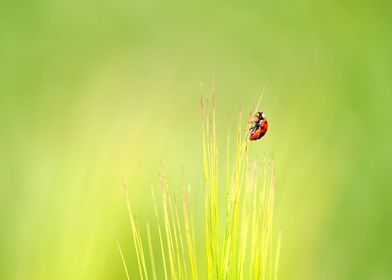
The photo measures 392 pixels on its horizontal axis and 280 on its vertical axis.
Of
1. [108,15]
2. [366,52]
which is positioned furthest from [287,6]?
[108,15]

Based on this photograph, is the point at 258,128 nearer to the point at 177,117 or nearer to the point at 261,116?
the point at 261,116

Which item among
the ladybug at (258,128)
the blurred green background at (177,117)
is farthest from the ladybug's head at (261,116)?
the blurred green background at (177,117)

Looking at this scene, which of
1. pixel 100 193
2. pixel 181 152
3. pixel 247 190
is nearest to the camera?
pixel 247 190

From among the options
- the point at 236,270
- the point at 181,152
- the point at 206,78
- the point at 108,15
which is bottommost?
the point at 236,270

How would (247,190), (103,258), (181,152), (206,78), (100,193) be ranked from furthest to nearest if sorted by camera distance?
(206,78) → (181,152) → (100,193) → (103,258) → (247,190)

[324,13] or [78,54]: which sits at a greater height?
[324,13]

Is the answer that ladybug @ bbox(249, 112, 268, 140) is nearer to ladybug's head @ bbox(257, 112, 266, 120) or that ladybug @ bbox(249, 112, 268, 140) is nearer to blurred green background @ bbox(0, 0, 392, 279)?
ladybug's head @ bbox(257, 112, 266, 120)

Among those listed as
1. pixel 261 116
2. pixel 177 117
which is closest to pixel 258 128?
pixel 261 116

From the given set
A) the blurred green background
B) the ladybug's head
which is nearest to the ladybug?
the ladybug's head

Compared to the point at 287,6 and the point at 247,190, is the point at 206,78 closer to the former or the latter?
the point at 287,6
